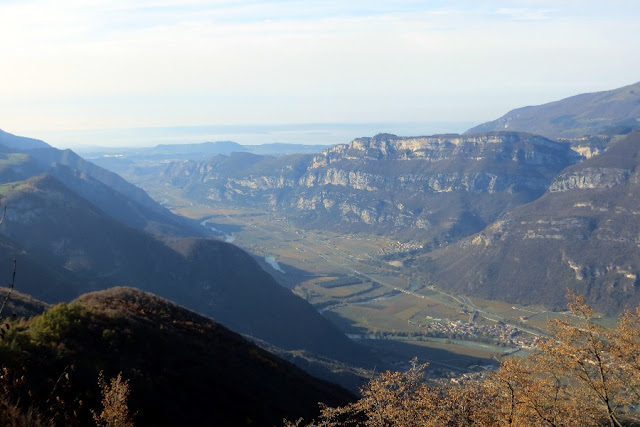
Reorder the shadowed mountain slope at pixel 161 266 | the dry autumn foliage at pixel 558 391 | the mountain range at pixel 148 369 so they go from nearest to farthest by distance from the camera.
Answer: the dry autumn foliage at pixel 558 391, the mountain range at pixel 148 369, the shadowed mountain slope at pixel 161 266

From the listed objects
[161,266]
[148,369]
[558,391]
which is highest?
[558,391]

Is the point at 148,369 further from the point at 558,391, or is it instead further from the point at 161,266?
the point at 161,266

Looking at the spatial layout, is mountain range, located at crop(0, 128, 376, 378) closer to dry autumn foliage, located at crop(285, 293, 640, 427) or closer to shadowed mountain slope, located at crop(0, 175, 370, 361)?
shadowed mountain slope, located at crop(0, 175, 370, 361)

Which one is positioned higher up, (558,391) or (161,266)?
(558,391)

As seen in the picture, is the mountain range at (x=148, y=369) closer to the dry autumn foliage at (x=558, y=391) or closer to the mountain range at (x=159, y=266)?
the dry autumn foliage at (x=558, y=391)

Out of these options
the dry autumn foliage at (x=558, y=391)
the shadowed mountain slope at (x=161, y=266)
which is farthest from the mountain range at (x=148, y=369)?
the shadowed mountain slope at (x=161, y=266)

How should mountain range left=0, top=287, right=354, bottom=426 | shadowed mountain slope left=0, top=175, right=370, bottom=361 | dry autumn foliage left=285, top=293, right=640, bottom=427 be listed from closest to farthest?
dry autumn foliage left=285, top=293, right=640, bottom=427, mountain range left=0, top=287, right=354, bottom=426, shadowed mountain slope left=0, top=175, right=370, bottom=361

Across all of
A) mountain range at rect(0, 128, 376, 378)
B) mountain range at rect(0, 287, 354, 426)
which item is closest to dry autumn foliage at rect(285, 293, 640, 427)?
mountain range at rect(0, 287, 354, 426)

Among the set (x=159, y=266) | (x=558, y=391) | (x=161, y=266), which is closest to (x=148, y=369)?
(x=558, y=391)

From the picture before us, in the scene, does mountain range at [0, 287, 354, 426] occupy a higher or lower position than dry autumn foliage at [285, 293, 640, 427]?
lower
